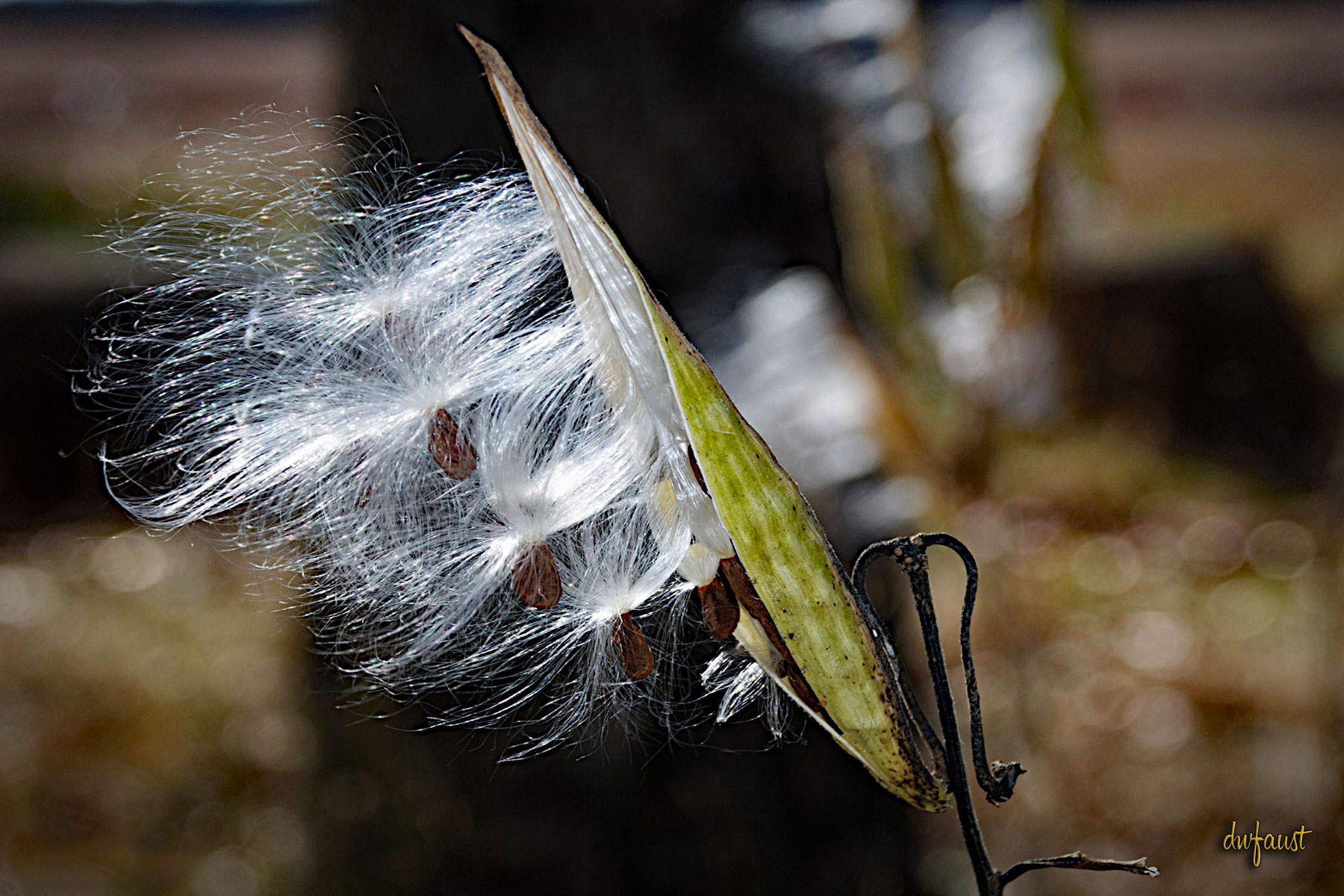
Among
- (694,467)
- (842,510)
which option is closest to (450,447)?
(694,467)

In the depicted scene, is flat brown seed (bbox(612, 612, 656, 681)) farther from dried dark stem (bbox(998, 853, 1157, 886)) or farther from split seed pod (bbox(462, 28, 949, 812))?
dried dark stem (bbox(998, 853, 1157, 886))

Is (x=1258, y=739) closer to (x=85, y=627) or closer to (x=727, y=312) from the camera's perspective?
(x=727, y=312)

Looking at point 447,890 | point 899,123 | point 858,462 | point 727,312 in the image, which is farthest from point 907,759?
point 447,890

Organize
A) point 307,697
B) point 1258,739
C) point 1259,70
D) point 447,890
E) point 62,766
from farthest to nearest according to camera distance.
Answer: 1. point 1259,70
2. point 62,766
3. point 1258,739
4. point 307,697
5. point 447,890

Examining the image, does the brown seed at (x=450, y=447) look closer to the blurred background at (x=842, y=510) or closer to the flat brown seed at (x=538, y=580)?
the flat brown seed at (x=538, y=580)

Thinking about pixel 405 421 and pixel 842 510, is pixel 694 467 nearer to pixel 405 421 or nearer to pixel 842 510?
pixel 405 421

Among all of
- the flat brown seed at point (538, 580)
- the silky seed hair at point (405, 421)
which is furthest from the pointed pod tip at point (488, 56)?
the flat brown seed at point (538, 580)
